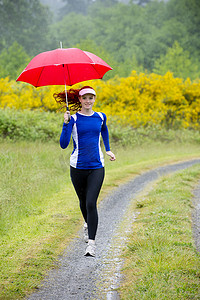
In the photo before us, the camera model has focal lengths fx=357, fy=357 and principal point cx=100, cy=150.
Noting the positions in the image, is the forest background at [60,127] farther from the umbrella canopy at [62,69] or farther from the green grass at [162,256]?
the umbrella canopy at [62,69]

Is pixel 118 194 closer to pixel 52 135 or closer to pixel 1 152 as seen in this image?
pixel 1 152

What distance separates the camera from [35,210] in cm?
735

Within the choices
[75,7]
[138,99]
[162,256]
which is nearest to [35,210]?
[162,256]

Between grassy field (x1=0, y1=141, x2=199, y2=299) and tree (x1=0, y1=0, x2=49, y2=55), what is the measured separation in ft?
122

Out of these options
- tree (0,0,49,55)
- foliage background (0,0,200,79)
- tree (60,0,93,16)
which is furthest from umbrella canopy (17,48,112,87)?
tree (60,0,93,16)

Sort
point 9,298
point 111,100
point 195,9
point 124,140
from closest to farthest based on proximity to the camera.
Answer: point 9,298
point 124,140
point 111,100
point 195,9

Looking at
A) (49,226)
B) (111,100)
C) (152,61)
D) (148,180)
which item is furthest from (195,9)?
(49,226)

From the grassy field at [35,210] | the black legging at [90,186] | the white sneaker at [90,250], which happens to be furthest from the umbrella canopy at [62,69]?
the grassy field at [35,210]

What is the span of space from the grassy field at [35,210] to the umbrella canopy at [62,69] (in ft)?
7.80

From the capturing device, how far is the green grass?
367 centimetres

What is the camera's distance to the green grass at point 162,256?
3672 mm

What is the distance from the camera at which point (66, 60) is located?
4.65m

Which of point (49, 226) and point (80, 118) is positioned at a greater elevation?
point (80, 118)

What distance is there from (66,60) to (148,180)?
24.6ft
